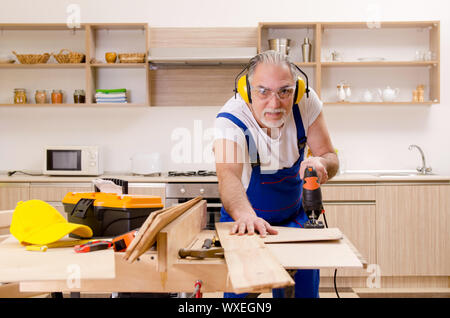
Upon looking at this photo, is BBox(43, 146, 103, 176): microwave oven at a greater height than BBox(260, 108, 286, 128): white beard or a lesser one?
lesser

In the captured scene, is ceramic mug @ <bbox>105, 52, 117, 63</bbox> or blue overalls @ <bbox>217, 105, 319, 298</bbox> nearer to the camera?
blue overalls @ <bbox>217, 105, 319, 298</bbox>

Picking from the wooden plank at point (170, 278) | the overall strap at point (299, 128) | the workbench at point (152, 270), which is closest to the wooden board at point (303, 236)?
the workbench at point (152, 270)

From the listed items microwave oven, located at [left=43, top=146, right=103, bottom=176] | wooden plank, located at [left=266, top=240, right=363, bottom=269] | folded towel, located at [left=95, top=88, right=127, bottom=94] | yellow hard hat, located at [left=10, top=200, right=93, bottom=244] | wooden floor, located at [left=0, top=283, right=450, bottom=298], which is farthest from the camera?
folded towel, located at [left=95, top=88, right=127, bottom=94]

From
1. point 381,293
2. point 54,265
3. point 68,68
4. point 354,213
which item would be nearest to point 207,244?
point 54,265

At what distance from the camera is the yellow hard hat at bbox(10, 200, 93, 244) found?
1338 mm

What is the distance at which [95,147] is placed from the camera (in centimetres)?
381

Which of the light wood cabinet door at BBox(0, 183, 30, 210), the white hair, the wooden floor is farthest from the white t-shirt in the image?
the light wood cabinet door at BBox(0, 183, 30, 210)

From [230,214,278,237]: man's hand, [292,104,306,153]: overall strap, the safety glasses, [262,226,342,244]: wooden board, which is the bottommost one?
[262,226,342,244]: wooden board

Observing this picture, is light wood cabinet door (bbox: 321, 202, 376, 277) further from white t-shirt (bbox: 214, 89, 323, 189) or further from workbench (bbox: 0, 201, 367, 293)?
workbench (bbox: 0, 201, 367, 293)

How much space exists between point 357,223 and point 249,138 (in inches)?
80.7

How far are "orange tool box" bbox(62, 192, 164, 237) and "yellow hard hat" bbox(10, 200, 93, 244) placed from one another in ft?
0.33

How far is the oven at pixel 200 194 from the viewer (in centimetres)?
351

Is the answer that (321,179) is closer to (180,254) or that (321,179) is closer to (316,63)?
(180,254)
